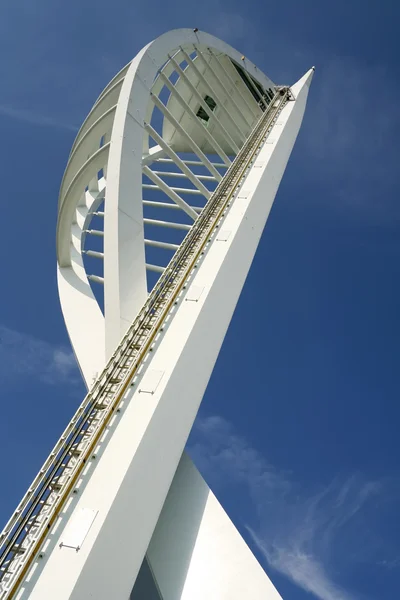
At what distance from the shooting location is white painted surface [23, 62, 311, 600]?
2949 millimetres

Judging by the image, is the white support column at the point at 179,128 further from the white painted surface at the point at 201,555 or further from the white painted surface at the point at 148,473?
the white painted surface at the point at 201,555

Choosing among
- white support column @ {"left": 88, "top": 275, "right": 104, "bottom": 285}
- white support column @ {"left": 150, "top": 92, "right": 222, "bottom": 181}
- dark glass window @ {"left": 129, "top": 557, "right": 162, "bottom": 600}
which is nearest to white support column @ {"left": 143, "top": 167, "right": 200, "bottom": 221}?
white support column @ {"left": 150, "top": 92, "right": 222, "bottom": 181}

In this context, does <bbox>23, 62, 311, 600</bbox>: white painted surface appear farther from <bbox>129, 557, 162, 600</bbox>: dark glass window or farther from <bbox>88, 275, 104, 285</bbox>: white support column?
<bbox>88, 275, 104, 285</bbox>: white support column

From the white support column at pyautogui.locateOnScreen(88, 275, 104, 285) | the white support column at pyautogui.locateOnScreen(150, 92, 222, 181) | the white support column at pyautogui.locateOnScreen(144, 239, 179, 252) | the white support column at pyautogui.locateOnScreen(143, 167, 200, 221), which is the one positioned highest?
the white support column at pyautogui.locateOnScreen(150, 92, 222, 181)

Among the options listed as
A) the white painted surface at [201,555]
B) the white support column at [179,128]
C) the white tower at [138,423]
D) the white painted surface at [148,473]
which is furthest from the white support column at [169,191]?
the white painted surface at [201,555]

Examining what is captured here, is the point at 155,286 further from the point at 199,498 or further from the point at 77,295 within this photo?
the point at 77,295

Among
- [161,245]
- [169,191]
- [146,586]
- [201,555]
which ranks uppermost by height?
[169,191]

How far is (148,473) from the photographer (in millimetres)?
3654

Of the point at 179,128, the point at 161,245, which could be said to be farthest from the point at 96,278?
the point at 179,128

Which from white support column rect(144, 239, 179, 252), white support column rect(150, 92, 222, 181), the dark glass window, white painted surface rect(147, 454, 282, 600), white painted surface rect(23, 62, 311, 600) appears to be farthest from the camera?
white support column rect(150, 92, 222, 181)

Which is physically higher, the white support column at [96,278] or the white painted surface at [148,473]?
the white support column at [96,278]

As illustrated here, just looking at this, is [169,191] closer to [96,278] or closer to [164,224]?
[164,224]

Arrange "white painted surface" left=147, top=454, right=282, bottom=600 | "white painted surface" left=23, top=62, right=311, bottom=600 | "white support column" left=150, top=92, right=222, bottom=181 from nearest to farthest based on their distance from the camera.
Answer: "white painted surface" left=23, top=62, right=311, bottom=600 → "white painted surface" left=147, top=454, right=282, bottom=600 → "white support column" left=150, top=92, right=222, bottom=181

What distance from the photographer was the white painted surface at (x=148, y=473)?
9.68 ft
